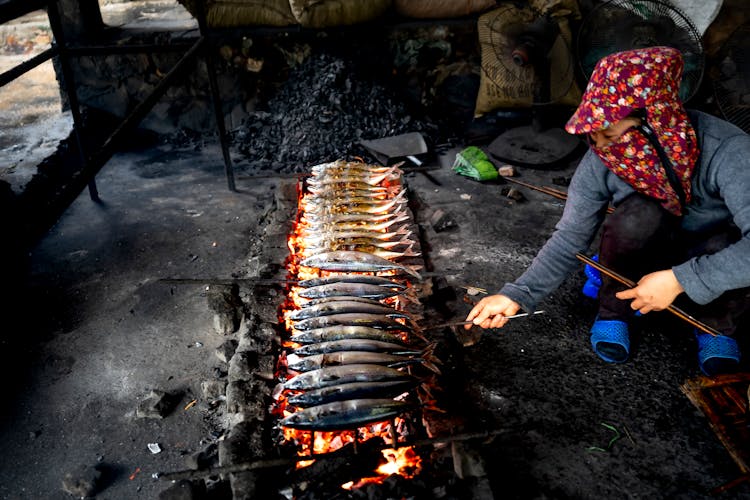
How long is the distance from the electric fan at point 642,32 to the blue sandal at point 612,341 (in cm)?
398

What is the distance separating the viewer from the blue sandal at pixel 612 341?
3488mm

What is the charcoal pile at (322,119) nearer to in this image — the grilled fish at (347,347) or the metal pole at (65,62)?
the metal pole at (65,62)

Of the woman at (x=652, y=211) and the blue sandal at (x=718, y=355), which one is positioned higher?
the woman at (x=652, y=211)

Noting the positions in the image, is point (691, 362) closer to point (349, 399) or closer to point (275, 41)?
point (349, 399)

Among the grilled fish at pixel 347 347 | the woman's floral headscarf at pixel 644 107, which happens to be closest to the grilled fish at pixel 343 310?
the grilled fish at pixel 347 347

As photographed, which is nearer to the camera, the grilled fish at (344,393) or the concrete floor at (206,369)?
the grilled fish at (344,393)

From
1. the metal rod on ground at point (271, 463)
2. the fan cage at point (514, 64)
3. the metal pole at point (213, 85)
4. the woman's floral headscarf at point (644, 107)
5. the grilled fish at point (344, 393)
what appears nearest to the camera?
the metal rod on ground at point (271, 463)

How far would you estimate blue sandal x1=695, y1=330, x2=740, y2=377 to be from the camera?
335 centimetres

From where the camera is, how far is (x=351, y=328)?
Result: 326 centimetres

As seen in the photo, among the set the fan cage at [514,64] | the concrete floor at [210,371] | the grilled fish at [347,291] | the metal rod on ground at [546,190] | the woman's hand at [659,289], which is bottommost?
the concrete floor at [210,371]

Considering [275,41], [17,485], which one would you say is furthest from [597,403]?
[275,41]

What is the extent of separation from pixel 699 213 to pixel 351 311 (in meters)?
2.17

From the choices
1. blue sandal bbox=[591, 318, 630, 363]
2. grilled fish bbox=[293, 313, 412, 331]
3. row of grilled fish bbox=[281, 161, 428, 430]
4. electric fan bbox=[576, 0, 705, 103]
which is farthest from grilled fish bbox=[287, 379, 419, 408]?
electric fan bbox=[576, 0, 705, 103]

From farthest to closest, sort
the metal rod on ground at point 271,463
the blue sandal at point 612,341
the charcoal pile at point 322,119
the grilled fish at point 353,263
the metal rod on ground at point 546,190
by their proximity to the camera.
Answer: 1. the charcoal pile at point 322,119
2. the metal rod on ground at point 546,190
3. the grilled fish at point 353,263
4. the blue sandal at point 612,341
5. the metal rod on ground at point 271,463
